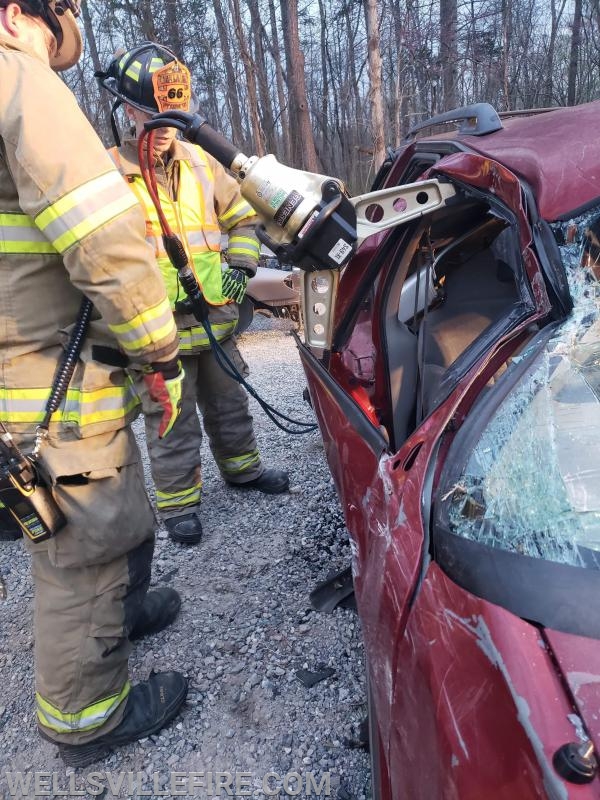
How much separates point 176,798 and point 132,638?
65 centimetres

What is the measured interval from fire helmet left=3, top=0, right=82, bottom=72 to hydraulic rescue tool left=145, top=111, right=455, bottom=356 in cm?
33

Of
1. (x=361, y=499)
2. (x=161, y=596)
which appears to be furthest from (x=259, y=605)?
(x=361, y=499)

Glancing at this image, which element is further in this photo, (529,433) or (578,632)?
(529,433)

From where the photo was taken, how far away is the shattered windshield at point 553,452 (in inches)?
37.0

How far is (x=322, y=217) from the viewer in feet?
4.50

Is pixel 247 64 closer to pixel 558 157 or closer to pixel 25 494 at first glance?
pixel 558 157

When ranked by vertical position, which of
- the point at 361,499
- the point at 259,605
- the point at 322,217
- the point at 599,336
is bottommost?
the point at 259,605

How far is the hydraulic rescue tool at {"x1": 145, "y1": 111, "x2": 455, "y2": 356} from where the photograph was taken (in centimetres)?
137

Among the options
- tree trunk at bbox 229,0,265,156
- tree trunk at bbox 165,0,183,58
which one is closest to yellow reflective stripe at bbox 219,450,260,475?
tree trunk at bbox 229,0,265,156

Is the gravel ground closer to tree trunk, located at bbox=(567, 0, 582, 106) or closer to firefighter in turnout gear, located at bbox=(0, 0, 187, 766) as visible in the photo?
firefighter in turnout gear, located at bbox=(0, 0, 187, 766)

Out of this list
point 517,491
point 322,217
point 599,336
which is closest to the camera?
point 517,491

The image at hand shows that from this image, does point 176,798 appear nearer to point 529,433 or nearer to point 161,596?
point 161,596

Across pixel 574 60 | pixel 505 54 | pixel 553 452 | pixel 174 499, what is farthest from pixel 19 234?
pixel 574 60

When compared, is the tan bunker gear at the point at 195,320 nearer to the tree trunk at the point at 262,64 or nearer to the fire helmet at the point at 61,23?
the fire helmet at the point at 61,23
